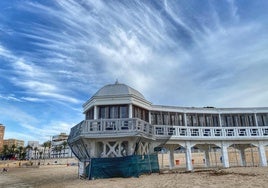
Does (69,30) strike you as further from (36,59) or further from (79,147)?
(79,147)

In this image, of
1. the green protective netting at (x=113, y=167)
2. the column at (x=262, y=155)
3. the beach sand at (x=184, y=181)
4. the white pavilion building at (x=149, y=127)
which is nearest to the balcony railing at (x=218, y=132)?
the white pavilion building at (x=149, y=127)

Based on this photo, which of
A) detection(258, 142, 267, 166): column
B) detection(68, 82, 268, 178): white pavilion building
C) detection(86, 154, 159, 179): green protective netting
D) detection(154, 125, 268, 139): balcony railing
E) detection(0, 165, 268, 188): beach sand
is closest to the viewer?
detection(0, 165, 268, 188): beach sand

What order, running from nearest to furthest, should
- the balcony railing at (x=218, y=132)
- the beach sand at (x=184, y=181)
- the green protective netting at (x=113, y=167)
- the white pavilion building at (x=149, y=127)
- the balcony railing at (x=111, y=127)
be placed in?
the beach sand at (x=184, y=181), the green protective netting at (x=113, y=167), the balcony railing at (x=111, y=127), the white pavilion building at (x=149, y=127), the balcony railing at (x=218, y=132)

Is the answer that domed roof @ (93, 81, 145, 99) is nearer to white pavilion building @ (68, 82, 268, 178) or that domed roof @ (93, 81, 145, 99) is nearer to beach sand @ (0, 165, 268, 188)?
white pavilion building @ (68, 82, 268, 178)

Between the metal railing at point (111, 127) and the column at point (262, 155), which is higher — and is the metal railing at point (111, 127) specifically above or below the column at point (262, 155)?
above

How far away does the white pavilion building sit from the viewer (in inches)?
616

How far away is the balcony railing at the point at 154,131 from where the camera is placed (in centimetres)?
1528

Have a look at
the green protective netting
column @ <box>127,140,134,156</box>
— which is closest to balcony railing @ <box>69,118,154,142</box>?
column @ <box>127,140,134,156</box>

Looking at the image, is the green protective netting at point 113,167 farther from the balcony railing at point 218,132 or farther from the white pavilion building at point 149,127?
the balcony railing at point 218,132

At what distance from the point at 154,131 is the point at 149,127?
4.99 feet

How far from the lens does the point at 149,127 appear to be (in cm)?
1731

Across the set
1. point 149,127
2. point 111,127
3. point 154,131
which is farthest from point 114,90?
point 154,131

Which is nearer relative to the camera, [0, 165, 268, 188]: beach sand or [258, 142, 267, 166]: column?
[0, 165, 268, 188]: beach sand

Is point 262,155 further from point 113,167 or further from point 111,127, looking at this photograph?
point 111,127
